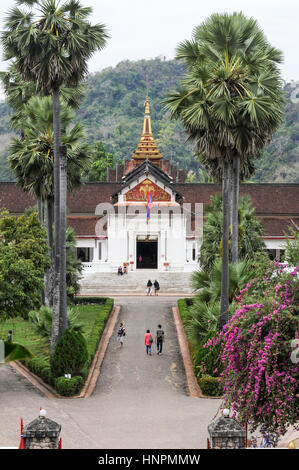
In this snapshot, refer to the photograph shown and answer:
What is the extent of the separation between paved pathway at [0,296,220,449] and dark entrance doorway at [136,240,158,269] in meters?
27.0

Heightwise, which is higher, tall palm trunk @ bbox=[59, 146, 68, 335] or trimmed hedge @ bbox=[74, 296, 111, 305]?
tall palm trunk @ bbox=[59, 146, 68, 335]

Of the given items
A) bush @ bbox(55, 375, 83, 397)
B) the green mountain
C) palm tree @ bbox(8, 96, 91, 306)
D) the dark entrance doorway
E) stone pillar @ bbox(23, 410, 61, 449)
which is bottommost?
bush @ bbox(55, 375, 83, 397)

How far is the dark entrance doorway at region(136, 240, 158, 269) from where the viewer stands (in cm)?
5447

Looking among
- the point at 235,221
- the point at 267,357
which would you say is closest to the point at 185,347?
the point at 235,221

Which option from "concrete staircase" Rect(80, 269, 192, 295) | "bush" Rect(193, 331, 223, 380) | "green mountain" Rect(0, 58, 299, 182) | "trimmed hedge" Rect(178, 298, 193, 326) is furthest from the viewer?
"green mountain" Rect(0, 58, 299, 182)

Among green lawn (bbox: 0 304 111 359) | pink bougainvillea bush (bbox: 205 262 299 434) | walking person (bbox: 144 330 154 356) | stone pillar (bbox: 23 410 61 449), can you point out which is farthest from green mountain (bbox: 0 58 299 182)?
stone pillar (bbox: 23 410 61 449)

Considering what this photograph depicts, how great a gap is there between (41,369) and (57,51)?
9.76 m

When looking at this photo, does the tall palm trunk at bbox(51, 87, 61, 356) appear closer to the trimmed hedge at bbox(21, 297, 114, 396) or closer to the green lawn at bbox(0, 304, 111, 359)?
the trimmed hedge at bbox(21, 297, 114, 396)

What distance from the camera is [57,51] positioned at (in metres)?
22.4

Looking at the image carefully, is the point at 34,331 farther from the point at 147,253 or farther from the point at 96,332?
the point at 147,253

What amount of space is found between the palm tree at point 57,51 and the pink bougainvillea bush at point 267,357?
9968mm

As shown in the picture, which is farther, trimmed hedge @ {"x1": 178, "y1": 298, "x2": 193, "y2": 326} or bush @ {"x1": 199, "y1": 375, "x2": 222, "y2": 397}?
trimmed hedge @ {"x1": 178, "y1": 298, "x2": 193, "y2": 326}

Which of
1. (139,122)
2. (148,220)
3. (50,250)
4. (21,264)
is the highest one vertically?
(139,122)
